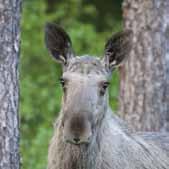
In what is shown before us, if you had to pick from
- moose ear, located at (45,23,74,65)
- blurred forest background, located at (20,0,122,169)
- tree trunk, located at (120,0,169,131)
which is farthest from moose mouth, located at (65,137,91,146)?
blurred forest background, located at (20,0,122,169)

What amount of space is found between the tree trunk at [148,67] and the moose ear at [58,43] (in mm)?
2596

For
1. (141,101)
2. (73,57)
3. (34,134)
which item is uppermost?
(73,57)

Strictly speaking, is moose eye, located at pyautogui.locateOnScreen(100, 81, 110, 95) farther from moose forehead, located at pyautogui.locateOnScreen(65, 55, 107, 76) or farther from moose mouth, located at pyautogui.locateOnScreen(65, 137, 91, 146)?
moose mouth, located at pyautogui.locateOnScreen(65, 137, 91, 146)

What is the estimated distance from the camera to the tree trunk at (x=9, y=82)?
841 centimetres

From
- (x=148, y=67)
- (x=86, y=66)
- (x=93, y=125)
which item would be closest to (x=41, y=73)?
(x=148, y=67)

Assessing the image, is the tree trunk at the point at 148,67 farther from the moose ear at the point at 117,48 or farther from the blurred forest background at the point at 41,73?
the blurred forest background at the point at 41,73

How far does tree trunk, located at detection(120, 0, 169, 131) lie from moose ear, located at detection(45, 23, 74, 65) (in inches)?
102

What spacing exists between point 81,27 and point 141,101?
227 inches

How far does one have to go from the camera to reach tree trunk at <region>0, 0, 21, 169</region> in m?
8.41

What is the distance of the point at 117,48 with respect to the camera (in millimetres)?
9109

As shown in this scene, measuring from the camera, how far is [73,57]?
29.1ft

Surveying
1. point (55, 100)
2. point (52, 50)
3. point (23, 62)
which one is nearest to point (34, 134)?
point (55, 100)

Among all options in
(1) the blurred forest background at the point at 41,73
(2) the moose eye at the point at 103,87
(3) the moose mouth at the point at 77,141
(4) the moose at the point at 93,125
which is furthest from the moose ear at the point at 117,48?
(1) the blurred forest background at the point at 41,73

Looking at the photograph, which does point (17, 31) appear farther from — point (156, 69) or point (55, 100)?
point (55, 100)
